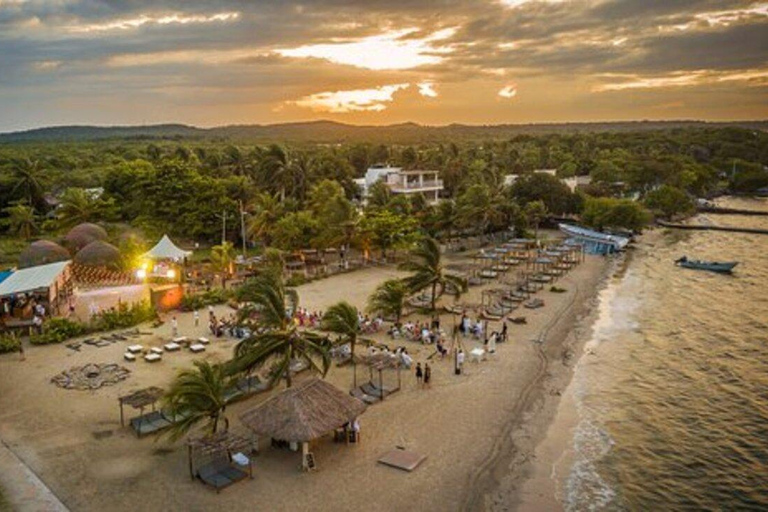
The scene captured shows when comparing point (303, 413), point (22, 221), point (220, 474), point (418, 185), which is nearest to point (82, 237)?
point (22, 221)

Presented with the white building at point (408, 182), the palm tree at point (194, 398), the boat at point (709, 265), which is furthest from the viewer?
the white building at point (408, 182)

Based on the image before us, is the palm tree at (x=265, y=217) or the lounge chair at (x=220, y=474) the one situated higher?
the palm tree at (x=265, y=217)

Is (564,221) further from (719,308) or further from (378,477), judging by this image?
(378,477)

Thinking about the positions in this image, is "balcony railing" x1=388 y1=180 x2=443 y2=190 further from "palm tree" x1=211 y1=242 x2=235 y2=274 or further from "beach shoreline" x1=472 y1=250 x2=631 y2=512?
"beach shoreline" x1=472 y1=250 x2=631 y2=512

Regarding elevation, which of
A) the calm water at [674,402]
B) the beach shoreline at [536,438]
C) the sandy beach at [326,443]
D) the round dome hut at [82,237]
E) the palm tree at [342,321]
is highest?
the round dome hut at [82,237]

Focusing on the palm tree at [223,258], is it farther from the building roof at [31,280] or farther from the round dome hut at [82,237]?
the round dome hut at [82,237]

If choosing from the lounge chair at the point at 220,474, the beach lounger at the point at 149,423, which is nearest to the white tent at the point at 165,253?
the beach lounger at the point at 149,423

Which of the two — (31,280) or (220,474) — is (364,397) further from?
(31,280)
